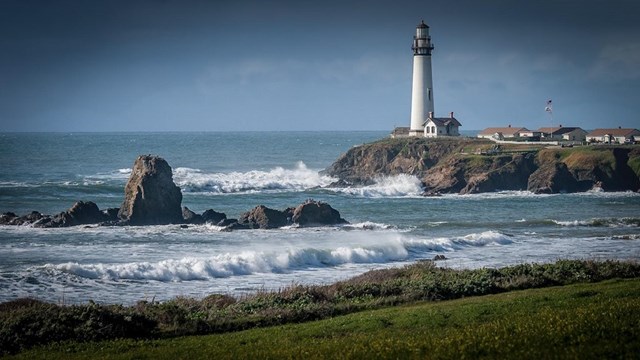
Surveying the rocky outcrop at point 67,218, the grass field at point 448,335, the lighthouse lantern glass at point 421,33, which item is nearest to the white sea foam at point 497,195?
the lighthouse lantern glass at point 421,33

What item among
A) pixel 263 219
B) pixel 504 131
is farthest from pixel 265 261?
pixel 504 131

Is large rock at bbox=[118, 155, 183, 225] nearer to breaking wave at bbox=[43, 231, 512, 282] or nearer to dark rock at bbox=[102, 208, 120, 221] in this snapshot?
dark rock at bbox=[102, 208, 120, 221]

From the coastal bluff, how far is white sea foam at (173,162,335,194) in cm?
538

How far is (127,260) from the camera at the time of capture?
4059 centimetres

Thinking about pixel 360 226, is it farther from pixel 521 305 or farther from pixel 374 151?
pixel 374 151

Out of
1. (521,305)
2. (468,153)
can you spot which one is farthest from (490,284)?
(468,153)

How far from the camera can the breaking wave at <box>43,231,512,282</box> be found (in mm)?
36969

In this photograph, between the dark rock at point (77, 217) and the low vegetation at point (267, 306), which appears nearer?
the low vegetation at point (267, 306)

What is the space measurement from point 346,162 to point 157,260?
2549 inches

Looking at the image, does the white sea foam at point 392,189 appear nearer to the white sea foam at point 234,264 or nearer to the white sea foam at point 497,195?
the white sea foam at point 497,195

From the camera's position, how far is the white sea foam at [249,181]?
3467 inches

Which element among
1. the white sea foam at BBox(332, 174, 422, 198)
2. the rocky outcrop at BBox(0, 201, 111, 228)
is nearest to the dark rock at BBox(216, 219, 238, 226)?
the rocky outcrop at BBox(0, 201, 111, 228)

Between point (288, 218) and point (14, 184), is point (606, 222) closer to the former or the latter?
point (288, 218)

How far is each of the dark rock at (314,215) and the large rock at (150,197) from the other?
26.0 ft
